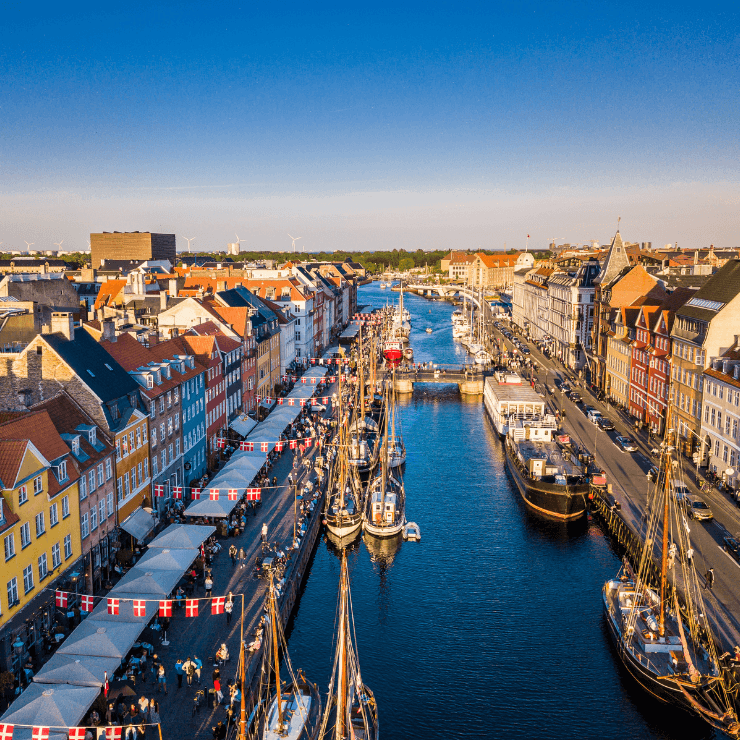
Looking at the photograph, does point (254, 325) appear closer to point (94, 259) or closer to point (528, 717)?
point (528, 717)

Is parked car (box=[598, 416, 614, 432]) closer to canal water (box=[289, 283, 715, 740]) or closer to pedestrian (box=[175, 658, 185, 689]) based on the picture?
canal water (box=[289, 283, 715, 740])

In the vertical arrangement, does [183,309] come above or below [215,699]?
above

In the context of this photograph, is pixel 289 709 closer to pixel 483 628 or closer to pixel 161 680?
pixel 161 680

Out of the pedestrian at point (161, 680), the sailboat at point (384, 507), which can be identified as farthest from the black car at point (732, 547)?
the pedestrian at point (161, 680)

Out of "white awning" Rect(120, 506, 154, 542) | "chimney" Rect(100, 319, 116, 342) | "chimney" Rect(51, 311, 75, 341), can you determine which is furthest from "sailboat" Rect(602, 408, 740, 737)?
"chimney" Rect(100, 319, 116, 342)

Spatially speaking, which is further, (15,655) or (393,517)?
(393,517)

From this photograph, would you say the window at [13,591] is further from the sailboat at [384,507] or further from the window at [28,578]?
the sailboat at [384,507]

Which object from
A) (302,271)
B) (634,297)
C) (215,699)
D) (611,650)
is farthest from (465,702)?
(302,271)
